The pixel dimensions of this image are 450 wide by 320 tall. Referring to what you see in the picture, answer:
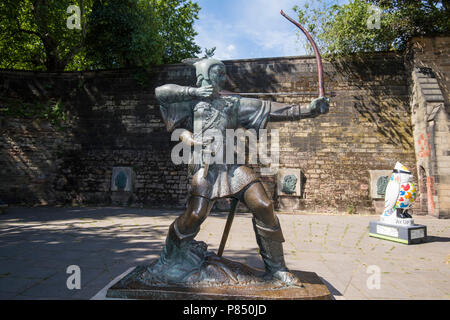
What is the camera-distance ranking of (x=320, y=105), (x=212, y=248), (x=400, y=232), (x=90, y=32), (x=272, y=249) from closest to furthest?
1. (x=272, y=249)
2. (x=320, y=105)
3. (x=212, y=248)
4. (x=400, y=232)
5. (x=90, y=32)

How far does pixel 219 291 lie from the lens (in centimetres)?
218

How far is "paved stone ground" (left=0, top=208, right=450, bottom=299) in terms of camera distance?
297 centimetres

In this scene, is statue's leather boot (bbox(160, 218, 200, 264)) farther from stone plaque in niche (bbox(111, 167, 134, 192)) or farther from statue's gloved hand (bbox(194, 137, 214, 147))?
stone plaque in niche (bbox(111, 167, 134, 192))

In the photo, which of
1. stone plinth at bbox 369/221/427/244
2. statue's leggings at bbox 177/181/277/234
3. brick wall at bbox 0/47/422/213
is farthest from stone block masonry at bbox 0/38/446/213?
statue's leggings at bbox 177/181/277/234

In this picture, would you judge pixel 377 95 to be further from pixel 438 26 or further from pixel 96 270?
pixel 96 270

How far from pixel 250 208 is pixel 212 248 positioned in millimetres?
2526

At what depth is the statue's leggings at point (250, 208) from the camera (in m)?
2.34

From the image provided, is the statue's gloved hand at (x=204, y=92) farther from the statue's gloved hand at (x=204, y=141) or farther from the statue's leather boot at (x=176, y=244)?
the statue's leather boot at (x=176, y=244)

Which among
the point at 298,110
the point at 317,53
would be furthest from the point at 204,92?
the point at 317,53

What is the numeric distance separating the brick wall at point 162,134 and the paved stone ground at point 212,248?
297cm

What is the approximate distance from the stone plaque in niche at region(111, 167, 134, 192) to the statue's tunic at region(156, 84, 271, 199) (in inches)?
317

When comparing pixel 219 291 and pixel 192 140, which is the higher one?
pixel 192 140

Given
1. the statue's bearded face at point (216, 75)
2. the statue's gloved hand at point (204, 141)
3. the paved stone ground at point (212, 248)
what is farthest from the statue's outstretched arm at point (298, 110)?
the paved stone ground at point (212, 248)

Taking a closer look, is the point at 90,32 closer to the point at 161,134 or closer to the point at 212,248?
the point at 161,134
